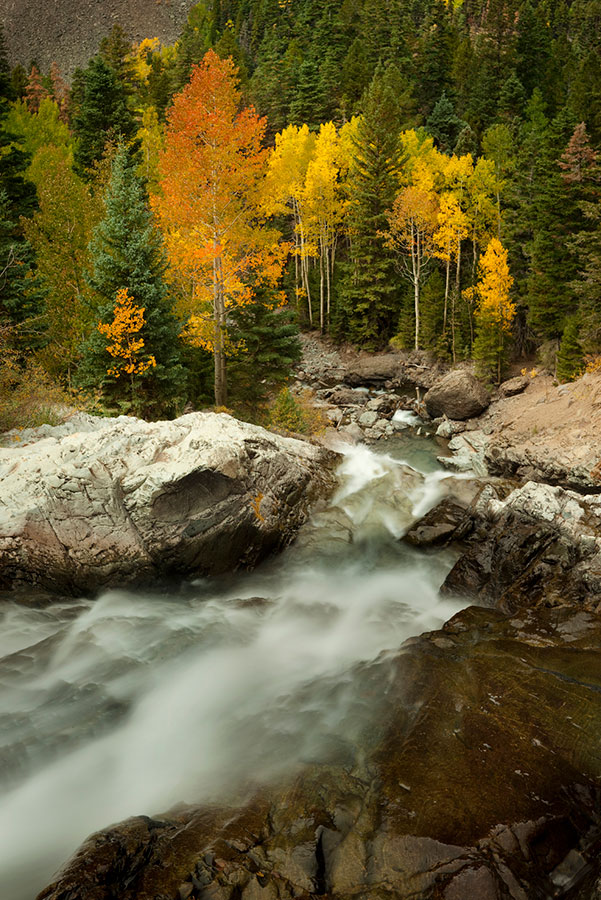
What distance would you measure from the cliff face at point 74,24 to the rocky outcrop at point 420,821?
380 feet

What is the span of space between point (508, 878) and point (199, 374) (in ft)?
57.6

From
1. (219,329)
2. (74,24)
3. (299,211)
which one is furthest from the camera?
(74,24)

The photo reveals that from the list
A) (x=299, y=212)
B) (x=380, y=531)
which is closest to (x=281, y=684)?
(x=380, y=531)

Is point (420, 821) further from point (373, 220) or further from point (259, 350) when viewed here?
point (373, 220)

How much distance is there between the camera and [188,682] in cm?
809

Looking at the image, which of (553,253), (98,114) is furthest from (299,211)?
(553,253)

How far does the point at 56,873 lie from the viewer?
190 inches

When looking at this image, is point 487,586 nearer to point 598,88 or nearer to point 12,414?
point 12,414

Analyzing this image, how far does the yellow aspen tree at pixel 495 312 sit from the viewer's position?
82.2ft

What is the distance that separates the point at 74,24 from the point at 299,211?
95.3 metres

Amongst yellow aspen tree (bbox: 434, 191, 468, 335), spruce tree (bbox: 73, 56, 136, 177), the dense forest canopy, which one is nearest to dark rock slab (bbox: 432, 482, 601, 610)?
the dense forest canopy

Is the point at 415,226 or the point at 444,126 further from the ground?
the point at 444,126

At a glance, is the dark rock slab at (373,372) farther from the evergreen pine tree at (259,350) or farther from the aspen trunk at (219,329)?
the aspen trunk at (219,329)

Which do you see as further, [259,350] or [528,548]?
[259,350]
